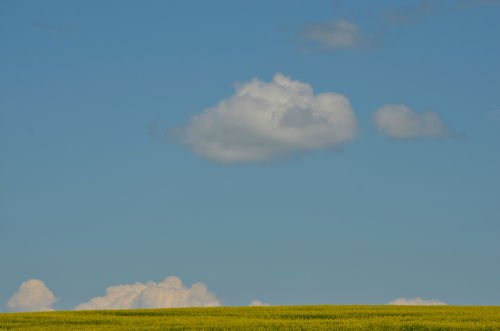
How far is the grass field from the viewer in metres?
24.6

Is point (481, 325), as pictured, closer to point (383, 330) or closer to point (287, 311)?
point (383, 330)

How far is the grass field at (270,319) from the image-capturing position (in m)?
24.6

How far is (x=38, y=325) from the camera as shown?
28156mm

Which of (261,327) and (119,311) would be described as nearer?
(261,327)

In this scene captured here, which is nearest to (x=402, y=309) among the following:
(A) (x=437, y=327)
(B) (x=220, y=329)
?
(A) (x=437, y=327)

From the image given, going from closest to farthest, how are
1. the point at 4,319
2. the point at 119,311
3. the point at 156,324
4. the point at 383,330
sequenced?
the point at 383,330, the point at 156,324, the point at 4,319, the point at 119,311

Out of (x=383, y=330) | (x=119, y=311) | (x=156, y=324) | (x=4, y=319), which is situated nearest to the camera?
(x=383, y=330)

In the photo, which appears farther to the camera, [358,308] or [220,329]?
[358,308]

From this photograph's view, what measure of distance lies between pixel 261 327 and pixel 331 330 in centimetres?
271

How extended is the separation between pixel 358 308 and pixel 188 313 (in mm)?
9051

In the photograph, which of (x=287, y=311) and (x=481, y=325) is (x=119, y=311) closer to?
(x=287, y=311)

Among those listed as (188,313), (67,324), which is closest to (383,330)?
(188,313)

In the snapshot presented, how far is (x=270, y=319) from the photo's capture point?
91.2 feet

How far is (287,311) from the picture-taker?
1228 inches
